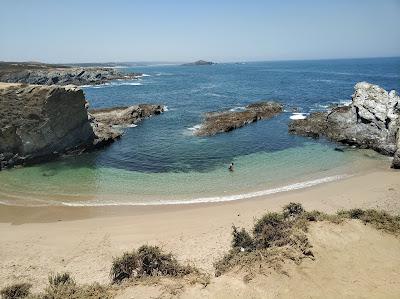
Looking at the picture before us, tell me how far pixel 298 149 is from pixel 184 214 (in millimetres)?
16964

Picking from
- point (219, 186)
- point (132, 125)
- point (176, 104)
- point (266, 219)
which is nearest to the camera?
point (266, 219)

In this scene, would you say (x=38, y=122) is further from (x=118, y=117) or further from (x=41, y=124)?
(x=118, y=117)

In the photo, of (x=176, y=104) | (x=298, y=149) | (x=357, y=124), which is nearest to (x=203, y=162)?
(x=298, y=149)

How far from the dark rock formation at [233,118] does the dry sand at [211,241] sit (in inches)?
732

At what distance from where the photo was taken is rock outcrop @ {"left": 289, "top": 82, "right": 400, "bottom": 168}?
33344 mm

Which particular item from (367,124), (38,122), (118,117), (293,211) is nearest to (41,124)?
(38,122)

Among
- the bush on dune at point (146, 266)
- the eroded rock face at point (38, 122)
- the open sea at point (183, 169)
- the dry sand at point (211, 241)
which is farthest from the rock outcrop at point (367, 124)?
the bush on dune at point (146, 266)

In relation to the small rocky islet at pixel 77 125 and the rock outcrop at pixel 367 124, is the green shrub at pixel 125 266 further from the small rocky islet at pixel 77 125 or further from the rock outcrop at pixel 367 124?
the rock outcrop at pixel 367 124

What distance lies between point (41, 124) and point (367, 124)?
30171 mm

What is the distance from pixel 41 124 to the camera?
1283 inches

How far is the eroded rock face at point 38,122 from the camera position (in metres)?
31.4

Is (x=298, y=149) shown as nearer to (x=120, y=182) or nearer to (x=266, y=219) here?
(x=120, y=182)

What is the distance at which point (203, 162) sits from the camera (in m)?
30.9

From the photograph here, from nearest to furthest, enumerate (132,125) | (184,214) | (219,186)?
1. (184,214)
2. (219,186)
3. (132,125)
